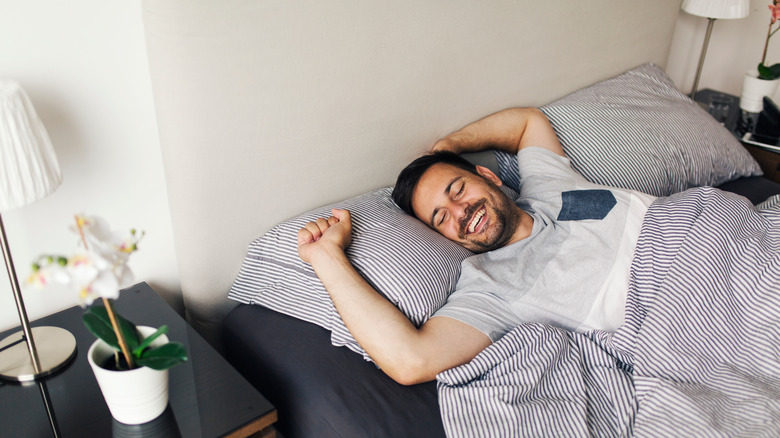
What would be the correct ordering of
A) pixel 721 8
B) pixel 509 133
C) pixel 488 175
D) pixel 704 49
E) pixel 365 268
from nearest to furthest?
pixel 365 268
pixel 488 175
pixel 509 133
pixel 721 8
pixel 704 49

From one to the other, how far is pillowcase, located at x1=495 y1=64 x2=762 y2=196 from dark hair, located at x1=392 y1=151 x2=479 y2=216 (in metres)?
0.27

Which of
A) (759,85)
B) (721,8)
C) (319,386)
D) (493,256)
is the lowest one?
(319,386)

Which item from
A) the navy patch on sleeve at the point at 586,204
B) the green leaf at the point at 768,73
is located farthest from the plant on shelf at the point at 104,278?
the green leaf at the point at 768,73

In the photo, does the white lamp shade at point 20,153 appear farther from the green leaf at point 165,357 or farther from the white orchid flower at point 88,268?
the green leaf at point 165,357

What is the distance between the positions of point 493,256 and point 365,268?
1.05ft

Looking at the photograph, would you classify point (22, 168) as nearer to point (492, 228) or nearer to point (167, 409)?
point (167, 409)

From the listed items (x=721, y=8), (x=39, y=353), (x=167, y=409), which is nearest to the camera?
(x=167, y=409)

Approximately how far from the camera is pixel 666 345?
1.12 meters

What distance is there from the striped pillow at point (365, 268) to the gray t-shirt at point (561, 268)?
1.9 inches

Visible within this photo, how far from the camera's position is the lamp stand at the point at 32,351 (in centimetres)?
102

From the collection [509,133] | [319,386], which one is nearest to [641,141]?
[509,133]

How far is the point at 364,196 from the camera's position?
146 centimetres

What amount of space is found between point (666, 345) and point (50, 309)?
124 cm

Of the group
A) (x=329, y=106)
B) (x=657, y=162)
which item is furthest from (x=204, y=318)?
(x=657, y=162)
